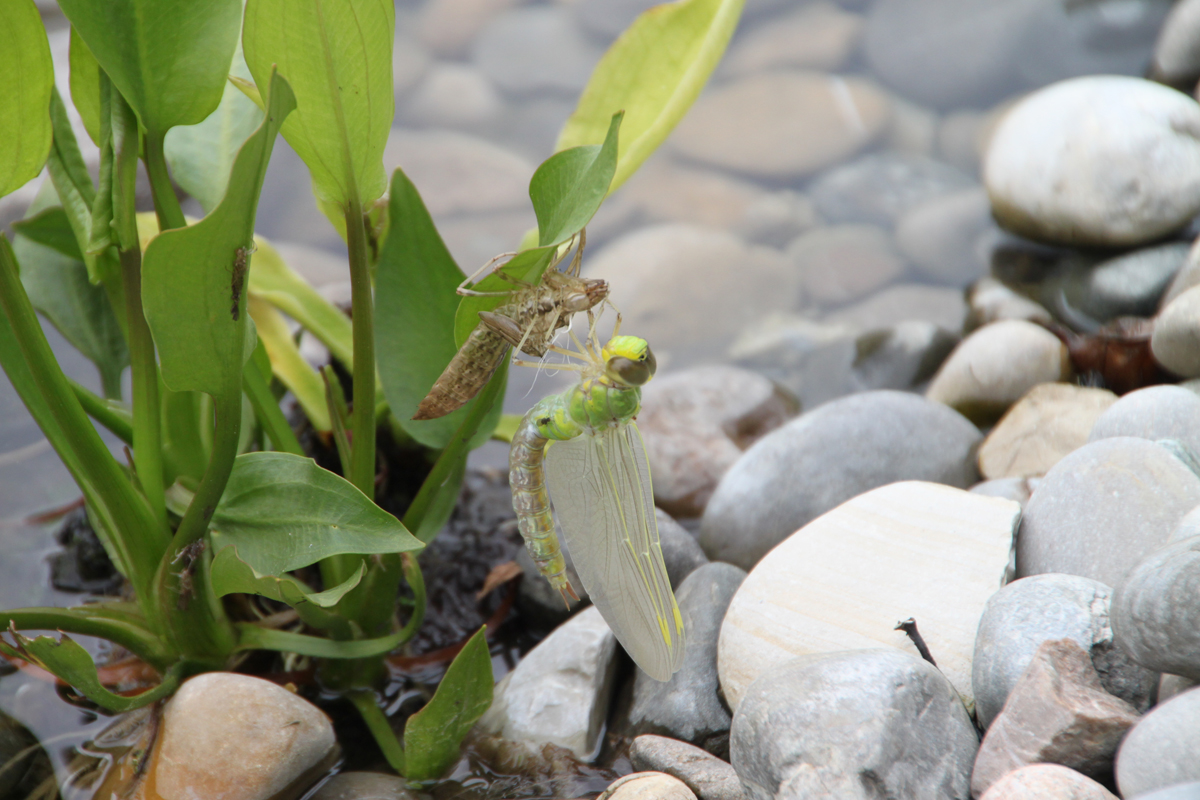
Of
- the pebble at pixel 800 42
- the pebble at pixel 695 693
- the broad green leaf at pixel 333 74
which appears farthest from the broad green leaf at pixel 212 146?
the pebble at pixel 800 42

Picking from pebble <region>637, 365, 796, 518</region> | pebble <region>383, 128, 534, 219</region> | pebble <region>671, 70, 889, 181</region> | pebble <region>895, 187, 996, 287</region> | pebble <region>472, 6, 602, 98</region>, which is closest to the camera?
pebble <region>637, 365, 796, 518</region>

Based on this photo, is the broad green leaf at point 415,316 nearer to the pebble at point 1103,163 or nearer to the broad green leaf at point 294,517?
the broad green leaf at point 294,517

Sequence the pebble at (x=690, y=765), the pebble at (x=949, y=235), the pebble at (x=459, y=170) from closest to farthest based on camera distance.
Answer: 1. the pebble at (x=690, y=765)
2. the pebble at (x=949, y=235)
3. the pebble at (x=459, y=170)

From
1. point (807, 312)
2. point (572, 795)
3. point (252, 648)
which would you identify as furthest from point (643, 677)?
point (807, 312)

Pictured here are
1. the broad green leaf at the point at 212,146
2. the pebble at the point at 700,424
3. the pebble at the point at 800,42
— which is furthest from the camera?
the pebble at the point at 800,42

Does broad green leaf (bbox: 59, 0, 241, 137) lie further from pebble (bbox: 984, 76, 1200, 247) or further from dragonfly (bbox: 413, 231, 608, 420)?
pebble (bbox: 984, 76, 1200, 247)

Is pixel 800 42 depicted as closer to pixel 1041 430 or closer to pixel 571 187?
pixel 1041 430

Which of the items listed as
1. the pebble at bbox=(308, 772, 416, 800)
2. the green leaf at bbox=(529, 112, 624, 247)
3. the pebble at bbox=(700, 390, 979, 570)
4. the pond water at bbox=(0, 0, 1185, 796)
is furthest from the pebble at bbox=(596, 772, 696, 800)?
the pond water at bbox=(0, 0, 1185, 796)
